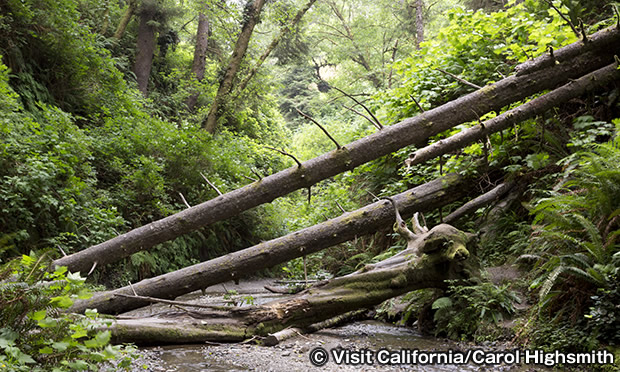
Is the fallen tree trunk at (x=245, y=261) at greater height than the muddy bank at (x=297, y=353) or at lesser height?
greater

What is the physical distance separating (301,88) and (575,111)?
28267 millimetres

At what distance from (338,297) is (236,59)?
28.6ft

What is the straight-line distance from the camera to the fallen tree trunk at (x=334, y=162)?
17.2 feet

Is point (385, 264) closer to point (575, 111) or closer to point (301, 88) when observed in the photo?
point (575, 111)

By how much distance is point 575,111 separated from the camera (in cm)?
629

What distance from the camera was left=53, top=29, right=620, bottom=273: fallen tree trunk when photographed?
206 inches

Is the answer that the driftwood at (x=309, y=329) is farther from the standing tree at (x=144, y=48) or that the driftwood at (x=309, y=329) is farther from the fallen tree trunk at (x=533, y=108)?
the standing tree at (x=144, y=48)

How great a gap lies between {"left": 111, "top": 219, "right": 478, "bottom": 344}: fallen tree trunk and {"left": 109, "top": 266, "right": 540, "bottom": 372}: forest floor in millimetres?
177

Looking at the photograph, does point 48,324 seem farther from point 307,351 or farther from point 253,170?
point 253,170

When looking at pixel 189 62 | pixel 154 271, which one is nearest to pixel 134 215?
pixel 154 271

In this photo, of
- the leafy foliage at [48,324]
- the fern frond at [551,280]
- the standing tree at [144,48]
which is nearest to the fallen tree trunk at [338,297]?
the fern frond at [551,280]

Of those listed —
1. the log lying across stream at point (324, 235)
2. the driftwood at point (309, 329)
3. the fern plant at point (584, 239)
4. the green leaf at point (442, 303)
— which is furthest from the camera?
the log lying across stream at point (324, 235)

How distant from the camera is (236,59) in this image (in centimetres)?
1148

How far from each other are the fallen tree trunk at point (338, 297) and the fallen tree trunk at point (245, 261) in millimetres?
508
